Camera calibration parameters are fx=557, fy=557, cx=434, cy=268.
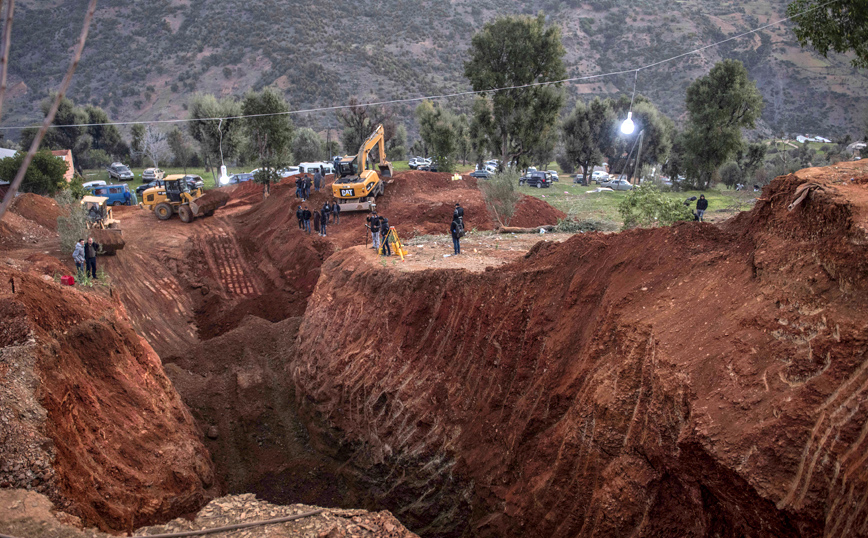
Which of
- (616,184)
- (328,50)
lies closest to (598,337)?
(616,184)

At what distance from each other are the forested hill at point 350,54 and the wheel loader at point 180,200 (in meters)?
34.7

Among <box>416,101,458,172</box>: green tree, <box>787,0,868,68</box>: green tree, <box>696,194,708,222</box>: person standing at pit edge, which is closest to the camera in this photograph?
<box>787,0,868,68</box>: green tree

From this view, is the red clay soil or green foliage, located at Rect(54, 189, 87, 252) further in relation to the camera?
green foliage, located at Rect(54, 189, 87, 252)

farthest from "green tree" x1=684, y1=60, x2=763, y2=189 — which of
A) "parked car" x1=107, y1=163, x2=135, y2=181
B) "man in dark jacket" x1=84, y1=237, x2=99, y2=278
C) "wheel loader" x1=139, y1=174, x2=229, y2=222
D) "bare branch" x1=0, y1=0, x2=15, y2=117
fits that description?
"parked car" x1=107, y1=163, x2=135, y2=181

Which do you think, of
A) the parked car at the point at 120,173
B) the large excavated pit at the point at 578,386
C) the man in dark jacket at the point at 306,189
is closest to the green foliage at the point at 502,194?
the large excavated pit at the point at 578,386

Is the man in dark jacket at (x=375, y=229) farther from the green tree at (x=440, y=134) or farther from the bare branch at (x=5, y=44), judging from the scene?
the green tree at (x=440, y=134)

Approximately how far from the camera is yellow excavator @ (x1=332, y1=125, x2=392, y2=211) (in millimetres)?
28594

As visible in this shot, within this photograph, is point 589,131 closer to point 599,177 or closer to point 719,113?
point 599,177

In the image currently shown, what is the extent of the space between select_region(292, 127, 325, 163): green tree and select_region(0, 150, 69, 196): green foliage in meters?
25.0

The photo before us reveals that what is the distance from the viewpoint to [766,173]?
42.3 metres

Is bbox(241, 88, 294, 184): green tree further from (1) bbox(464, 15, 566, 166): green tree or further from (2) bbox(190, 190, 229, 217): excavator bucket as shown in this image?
(1) bbox(464, 15, 566, 166): green tree

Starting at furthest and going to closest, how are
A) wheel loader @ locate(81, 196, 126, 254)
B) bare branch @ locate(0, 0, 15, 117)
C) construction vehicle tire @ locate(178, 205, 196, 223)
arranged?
construction vehicle tire @ locate(178, 205, 196, 223) < wheel loader @ locate(81, 196, 126, 254) < bare branch @ locate(0, 0, 15, 117)

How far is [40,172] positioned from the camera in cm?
3300

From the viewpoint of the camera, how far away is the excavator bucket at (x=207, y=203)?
32062 mm
